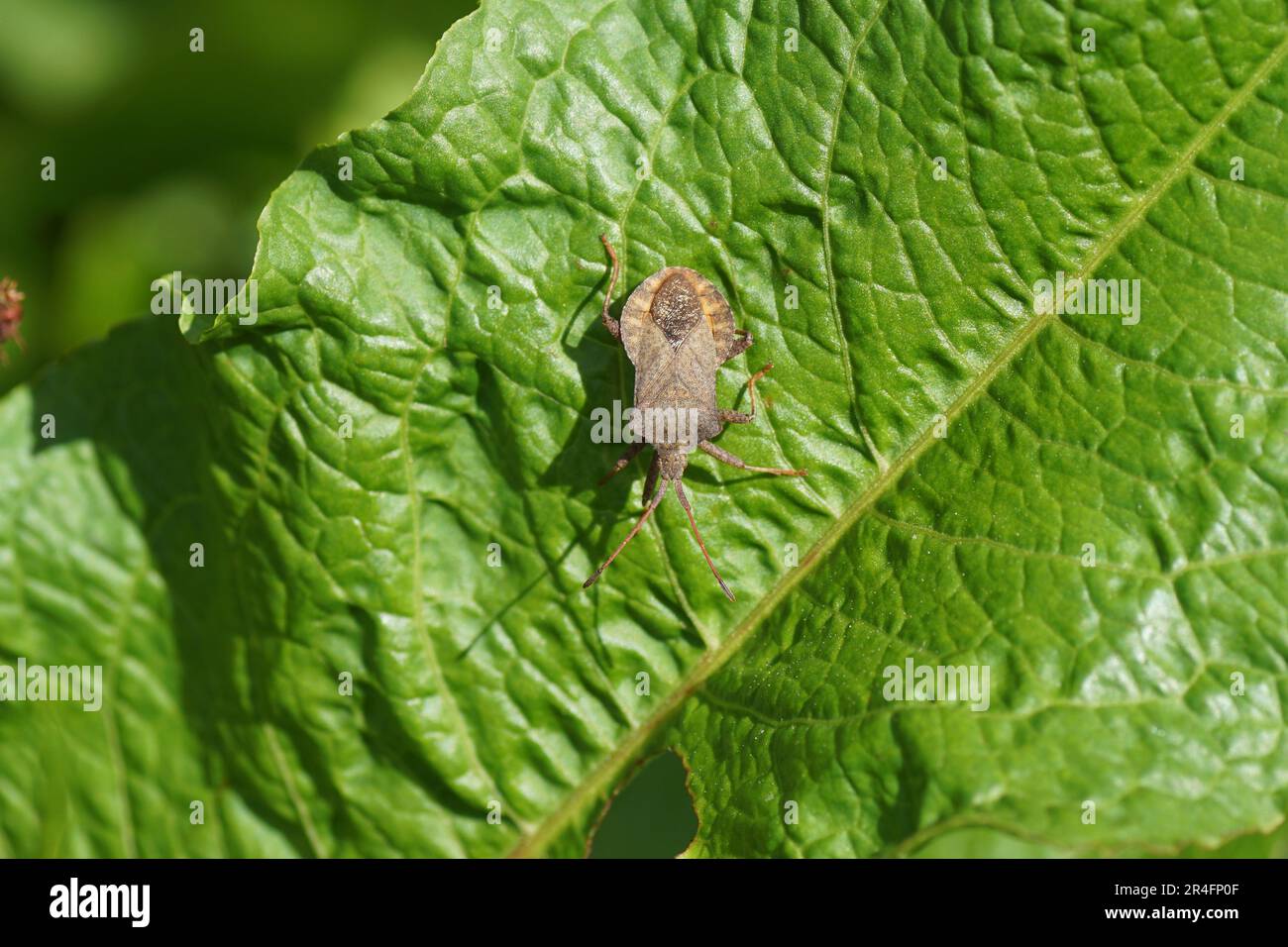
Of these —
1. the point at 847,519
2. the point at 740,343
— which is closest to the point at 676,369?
the point at 740,343

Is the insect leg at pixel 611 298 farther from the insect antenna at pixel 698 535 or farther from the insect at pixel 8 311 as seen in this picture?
the insect at pixel 8 311

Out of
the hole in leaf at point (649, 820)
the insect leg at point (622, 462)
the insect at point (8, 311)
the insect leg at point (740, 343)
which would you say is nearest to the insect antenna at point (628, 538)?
the insect leg at point (622, 462)

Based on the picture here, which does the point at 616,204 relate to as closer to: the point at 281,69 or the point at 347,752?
the point at 347,752

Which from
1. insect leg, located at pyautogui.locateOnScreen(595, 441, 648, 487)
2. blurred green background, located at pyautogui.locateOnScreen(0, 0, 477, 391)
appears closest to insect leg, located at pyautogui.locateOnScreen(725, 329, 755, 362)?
insect leg, located at pyautogui.locateOnScreen(595, 441, 648, 487)

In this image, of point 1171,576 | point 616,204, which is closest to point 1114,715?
point 1171,576

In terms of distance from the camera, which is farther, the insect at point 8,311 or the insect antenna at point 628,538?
→ the insect at point 8,311

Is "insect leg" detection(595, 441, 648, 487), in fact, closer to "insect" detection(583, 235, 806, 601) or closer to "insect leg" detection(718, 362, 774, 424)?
"insect" detection(583, 235, 806, 601)
